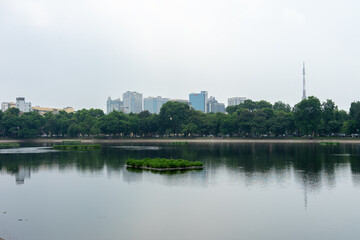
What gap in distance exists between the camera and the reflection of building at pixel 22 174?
38031mm


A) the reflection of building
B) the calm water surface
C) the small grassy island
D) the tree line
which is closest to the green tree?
the tree line

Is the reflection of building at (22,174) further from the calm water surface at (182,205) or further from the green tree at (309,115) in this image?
the green tree at (309,115)

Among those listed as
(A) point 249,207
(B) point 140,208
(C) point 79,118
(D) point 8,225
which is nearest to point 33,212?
(D) point 8,225

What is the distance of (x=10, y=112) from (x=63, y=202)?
166 m

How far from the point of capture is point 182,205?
25156 mm

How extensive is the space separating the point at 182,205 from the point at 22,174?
26356mm

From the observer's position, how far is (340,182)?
34281mm

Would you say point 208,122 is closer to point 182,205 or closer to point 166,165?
point 166,165

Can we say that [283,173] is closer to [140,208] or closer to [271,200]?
[271,200]

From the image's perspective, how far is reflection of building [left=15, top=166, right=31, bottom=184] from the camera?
38.0m

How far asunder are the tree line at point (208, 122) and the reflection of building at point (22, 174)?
103628 mm

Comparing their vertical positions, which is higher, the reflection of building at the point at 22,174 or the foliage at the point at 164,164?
the foliage at the point at 164,164

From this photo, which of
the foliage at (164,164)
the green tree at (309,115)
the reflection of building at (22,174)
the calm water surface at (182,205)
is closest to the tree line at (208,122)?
the green tree at (309,115)

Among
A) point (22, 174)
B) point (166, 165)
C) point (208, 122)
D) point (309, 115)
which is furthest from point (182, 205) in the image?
point (208, 122)
